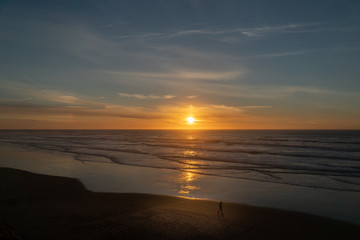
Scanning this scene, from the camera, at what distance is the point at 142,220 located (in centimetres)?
797

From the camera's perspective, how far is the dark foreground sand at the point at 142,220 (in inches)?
273

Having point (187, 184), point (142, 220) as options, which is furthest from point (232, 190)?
point (142, 220)

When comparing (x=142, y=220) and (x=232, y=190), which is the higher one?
(x=142, y=220)

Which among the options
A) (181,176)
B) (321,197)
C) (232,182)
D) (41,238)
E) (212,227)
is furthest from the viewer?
(181,176)

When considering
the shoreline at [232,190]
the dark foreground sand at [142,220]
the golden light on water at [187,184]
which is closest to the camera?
the dark foreground sand at [142,220]

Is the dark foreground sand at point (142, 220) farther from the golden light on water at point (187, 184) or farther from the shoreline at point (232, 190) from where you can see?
the golden light on water at point (187, 184)

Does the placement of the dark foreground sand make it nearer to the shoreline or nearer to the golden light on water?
the shoreline

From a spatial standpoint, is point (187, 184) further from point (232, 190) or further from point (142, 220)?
point (142, 220)

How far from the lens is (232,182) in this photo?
1462 centimetres

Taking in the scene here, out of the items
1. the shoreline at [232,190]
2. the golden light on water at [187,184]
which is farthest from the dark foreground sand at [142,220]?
the golden light on water at [187,184]

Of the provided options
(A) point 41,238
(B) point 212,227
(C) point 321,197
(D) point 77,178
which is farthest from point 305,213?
(D) point 77,178

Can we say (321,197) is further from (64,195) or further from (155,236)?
(64,195)

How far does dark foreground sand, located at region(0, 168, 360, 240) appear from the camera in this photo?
273 inches

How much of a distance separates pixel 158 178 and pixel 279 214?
836 cm
